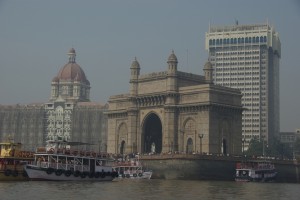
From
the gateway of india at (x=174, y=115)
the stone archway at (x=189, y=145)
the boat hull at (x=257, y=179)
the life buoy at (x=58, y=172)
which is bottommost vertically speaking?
the boat hull at (x=257, y=179)

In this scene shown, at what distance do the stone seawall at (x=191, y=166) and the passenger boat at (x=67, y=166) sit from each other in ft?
73.3

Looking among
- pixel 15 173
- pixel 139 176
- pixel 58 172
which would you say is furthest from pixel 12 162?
pixel 139 176

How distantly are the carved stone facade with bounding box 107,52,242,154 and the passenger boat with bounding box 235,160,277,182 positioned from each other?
7.21 meters

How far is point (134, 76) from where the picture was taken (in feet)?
427

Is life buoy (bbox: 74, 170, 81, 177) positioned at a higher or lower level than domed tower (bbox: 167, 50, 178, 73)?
lower

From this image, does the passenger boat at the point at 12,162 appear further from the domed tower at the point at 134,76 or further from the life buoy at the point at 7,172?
the domed tower at the point at 134,76

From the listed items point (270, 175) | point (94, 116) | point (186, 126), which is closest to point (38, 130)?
point (94, 116)

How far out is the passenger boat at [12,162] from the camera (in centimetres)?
7699

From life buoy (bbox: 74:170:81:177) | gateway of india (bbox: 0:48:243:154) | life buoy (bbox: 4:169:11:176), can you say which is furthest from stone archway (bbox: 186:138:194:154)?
life buoy (bbox: 4:169:11:176)

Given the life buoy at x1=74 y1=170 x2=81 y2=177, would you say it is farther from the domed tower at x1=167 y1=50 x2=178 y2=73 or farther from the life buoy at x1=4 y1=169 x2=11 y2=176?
the domed tower at x1=167 y1=50 x2=178 y2=73

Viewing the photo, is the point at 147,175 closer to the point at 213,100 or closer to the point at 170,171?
the point at 170,171

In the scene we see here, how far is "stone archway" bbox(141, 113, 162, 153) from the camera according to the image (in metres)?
130

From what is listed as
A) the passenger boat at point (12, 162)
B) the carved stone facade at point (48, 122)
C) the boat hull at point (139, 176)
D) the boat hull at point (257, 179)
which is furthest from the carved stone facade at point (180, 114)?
the carved stone facade at point (48, 122)

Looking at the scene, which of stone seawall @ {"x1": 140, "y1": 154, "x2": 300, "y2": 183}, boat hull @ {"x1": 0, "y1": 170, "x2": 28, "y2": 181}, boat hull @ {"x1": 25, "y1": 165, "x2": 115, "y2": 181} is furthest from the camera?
stone seawall @ {"x1": 140, "y1": 154, "x2": 300, "y2": 183}
